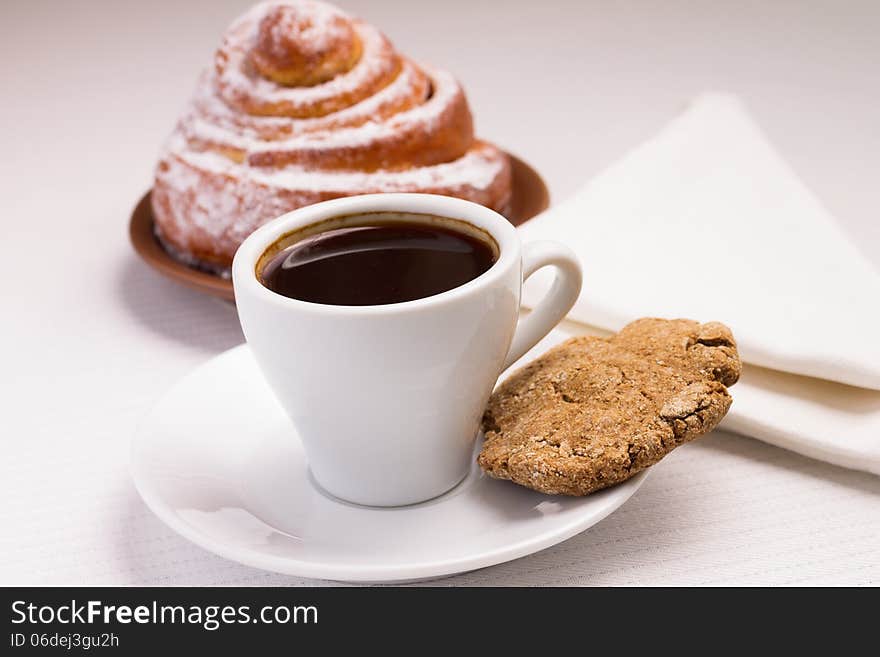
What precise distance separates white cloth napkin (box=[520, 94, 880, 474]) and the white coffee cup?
1.22 ft

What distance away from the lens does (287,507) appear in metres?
1.43

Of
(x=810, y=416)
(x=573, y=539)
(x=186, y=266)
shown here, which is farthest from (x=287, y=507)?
(x=186, y=266)

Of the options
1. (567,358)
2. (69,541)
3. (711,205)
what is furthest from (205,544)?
(711,205)

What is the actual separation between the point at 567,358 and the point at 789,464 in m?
0.42

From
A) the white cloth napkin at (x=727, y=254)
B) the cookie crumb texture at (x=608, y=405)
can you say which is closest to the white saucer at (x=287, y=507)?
the cookie crumb texture at (x=608, y=405)

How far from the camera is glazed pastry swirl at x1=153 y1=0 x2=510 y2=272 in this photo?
2062 mm

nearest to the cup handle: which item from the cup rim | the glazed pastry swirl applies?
the cup rim

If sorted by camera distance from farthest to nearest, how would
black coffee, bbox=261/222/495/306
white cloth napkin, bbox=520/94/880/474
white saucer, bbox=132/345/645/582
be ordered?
1. white cloth napkin, bbox=520/94/880/474
2. black coffee, bbox=261/222/495/306
3. white saucer, bbox=132/345/645/582

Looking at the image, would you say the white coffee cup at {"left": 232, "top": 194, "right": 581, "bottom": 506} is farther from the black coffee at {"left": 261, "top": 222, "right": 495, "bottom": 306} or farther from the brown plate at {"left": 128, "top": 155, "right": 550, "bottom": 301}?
the brown plate at {"left": 128, "top": 155, "right": 550, "bottom": 301}

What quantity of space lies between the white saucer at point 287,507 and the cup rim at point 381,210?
0.26 meters

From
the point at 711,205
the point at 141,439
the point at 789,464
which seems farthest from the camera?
the point at 711,205

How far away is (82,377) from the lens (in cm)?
201

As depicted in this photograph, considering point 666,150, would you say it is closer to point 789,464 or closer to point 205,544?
point 789,464

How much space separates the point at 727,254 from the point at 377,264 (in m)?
0.85
